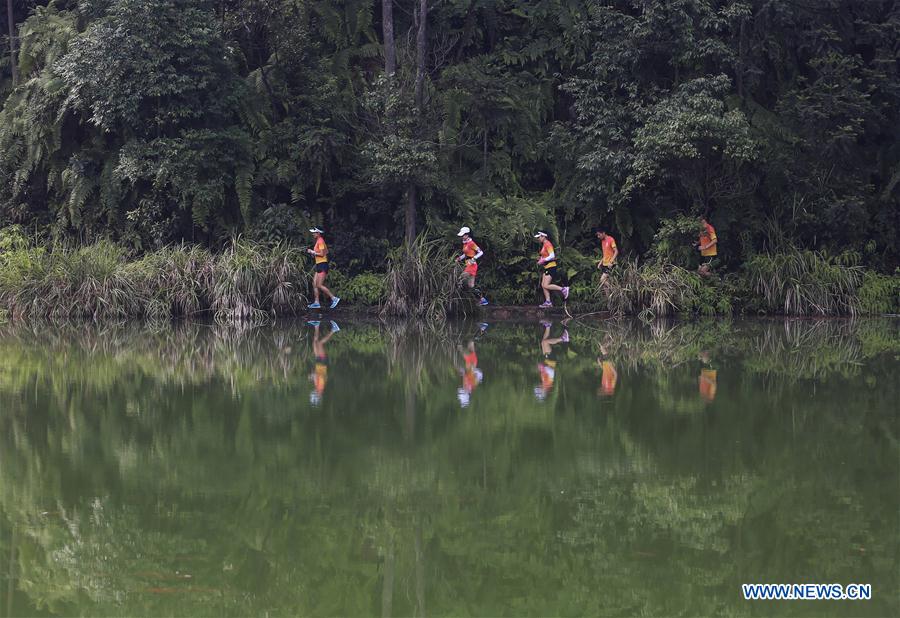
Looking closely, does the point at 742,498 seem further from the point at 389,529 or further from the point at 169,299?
the point at 169,299

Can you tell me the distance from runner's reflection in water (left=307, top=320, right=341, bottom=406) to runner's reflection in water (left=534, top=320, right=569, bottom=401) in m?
2.40

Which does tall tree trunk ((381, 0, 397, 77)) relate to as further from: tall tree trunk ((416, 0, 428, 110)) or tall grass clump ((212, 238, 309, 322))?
tall grass clump ((212, 238, 309, 322))

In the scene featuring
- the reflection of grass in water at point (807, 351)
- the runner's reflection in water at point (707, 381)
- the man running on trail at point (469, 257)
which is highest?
the man running on trail at point (469, 257)

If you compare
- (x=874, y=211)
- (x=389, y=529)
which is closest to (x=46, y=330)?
(x=389, y=529)

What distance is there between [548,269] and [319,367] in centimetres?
910

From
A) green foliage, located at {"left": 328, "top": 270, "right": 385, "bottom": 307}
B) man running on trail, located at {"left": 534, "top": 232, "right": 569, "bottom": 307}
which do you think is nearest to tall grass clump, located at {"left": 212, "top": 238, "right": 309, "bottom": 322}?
green foliage, located at {"left": 328, "top": 270, "right": 385, "bottom": 307}

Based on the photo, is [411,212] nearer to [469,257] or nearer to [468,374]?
[469,257]

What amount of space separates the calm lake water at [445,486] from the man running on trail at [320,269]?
7761 mm

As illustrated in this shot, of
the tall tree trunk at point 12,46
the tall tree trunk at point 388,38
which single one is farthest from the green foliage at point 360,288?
the tall tree trunk at point 12,46

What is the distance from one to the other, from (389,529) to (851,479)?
356 centimetres

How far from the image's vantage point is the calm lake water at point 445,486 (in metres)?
6.27

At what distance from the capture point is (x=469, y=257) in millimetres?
23109

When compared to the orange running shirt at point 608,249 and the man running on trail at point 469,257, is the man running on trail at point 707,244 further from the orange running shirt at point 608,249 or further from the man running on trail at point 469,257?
the man running on trail at point 469,257

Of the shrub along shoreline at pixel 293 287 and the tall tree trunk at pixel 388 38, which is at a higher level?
the tall tree trunk at pixel 388 38
